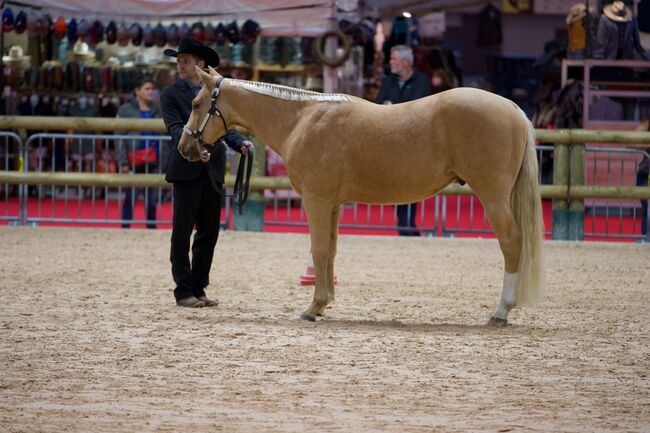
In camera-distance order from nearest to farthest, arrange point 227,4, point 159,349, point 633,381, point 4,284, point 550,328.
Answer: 1. point 633,381
2. point 159,349
3. point 550,328
4. point 4,284
5. point 227,4

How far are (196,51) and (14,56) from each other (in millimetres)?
10777

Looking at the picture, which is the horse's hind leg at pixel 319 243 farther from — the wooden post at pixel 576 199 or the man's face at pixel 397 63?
the wooden post at pixel 576 199

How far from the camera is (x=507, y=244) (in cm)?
845

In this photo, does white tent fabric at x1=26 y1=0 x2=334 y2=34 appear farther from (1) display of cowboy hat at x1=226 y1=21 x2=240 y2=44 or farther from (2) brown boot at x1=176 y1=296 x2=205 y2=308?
(2) brown boot at x1=176 y1=296 x2=205 y2=308

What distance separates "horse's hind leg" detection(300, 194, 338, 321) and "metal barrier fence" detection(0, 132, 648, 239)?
17.6 feet

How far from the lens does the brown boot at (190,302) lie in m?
9.40

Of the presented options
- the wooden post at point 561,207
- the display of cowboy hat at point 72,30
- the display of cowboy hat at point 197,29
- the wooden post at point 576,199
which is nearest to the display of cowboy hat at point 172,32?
the display of cowboy hat at point 197,29

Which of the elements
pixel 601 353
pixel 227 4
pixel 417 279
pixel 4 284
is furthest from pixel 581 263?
pixel 227 4

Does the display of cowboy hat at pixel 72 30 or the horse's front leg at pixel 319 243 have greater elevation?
the display of cowboy hat at pixel 72 30

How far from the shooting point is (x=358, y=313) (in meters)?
9.20

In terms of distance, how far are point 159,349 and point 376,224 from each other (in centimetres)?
836

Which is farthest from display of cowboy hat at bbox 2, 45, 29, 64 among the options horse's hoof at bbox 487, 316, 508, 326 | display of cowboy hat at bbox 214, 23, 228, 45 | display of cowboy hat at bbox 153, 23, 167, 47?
horse's hoof at bbox 487, 316, 508, 326

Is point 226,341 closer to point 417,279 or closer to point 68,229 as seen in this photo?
point 417,279

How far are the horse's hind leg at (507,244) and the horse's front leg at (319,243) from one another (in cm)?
117
